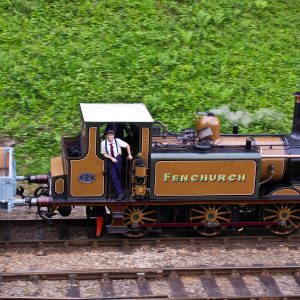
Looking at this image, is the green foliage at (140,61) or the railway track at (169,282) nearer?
the railway track at (169,282)

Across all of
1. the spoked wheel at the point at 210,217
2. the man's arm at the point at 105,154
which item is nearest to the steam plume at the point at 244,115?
the spoked wheel at the point at 210,217

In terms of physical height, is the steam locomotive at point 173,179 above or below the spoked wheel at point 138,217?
above

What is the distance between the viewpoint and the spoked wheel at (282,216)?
11219 millimetres

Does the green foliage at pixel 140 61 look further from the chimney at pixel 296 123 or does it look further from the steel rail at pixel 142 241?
the chimney at pixel 296 123

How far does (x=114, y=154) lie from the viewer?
404 inches

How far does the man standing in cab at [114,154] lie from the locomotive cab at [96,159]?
0.30 feet

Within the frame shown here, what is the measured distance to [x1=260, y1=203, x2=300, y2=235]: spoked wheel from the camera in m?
11.2

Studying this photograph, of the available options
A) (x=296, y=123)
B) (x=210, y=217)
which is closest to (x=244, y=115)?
(x=296, y=123)

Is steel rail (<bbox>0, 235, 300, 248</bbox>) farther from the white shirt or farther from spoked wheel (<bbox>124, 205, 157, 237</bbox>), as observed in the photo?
the white shirt

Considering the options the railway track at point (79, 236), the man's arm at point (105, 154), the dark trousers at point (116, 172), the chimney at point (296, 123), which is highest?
the chimney at point (296, 123)

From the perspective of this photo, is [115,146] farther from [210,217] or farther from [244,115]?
[244,115]

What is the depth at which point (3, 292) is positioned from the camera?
8.99 metres

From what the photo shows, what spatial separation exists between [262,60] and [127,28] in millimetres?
3831

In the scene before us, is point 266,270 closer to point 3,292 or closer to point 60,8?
point 3,292
